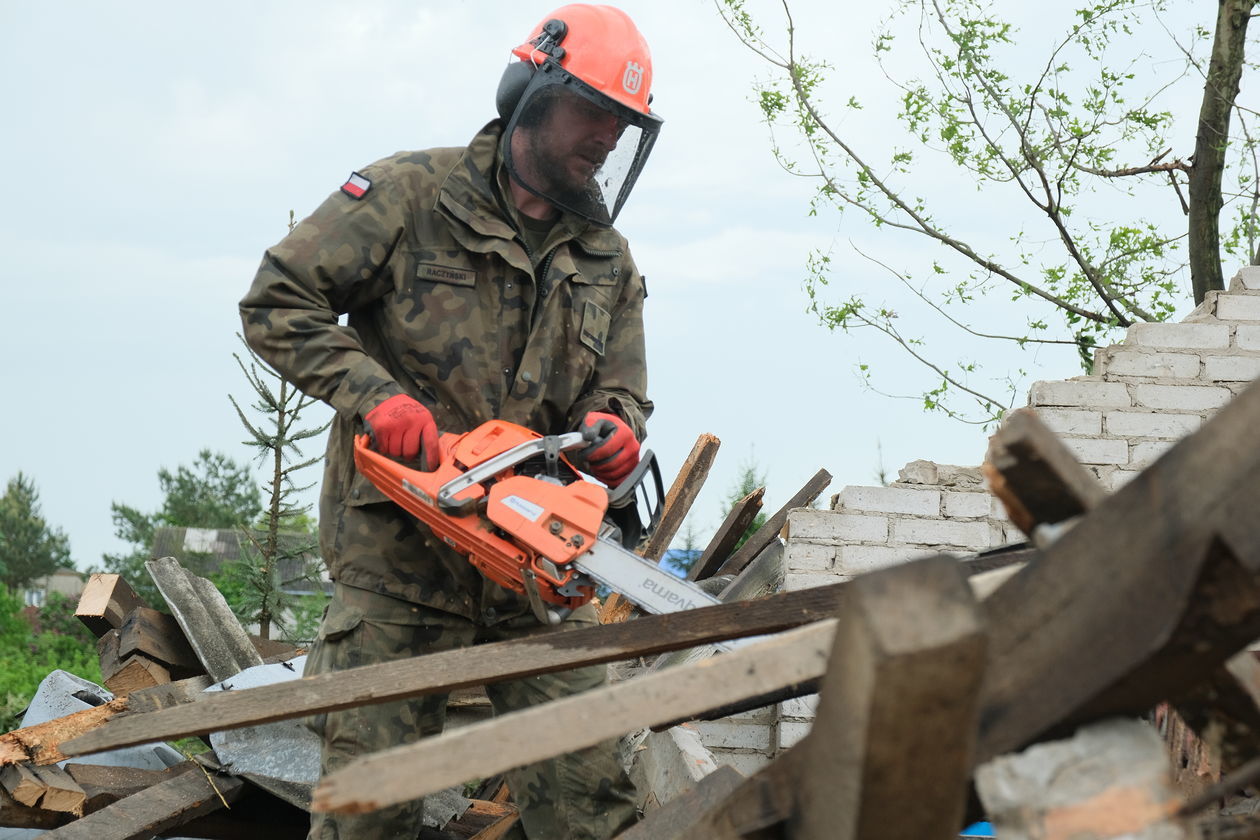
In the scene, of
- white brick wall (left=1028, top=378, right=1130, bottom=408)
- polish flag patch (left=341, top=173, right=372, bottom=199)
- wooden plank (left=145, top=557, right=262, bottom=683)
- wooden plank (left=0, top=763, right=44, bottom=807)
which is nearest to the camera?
polish flag patch (left=341, top=173, right=372, bottom=199)

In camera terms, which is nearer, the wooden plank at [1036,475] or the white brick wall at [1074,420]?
the wooden plank at [1036,475]

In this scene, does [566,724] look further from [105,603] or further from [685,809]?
[105,603]

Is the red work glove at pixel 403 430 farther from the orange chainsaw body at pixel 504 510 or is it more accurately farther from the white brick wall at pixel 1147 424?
the white brick wall at pixel 1147 424

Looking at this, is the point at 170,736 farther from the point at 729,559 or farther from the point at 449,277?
the point at 729,559

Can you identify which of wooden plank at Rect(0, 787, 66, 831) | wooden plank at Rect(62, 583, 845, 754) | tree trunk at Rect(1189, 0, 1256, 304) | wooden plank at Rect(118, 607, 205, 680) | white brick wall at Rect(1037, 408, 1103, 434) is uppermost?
tree trunk at Rect(1189, 0, 1256, 304)

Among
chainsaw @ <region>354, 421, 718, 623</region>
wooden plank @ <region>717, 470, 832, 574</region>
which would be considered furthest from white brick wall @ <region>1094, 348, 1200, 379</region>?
chainsaw @ <region>354, 421, 718, 623</region>

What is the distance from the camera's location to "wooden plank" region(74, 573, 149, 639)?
524 cm

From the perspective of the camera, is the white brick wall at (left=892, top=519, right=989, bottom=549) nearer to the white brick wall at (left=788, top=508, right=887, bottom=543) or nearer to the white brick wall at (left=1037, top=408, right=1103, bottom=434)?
the white brick wall at (left=788, top=508, right=887, bottom=543)

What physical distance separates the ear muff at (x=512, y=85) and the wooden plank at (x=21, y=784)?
8.56 feet

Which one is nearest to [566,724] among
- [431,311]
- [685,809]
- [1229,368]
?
[685,809]

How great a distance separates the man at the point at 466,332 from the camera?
10.1 ft

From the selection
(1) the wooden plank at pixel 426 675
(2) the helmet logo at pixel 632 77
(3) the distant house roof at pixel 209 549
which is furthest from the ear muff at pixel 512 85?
(3) the distant house roof at pixel 209 549

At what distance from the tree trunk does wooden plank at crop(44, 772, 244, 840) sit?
7.72 metres

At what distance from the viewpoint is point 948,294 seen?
988 centimetres
